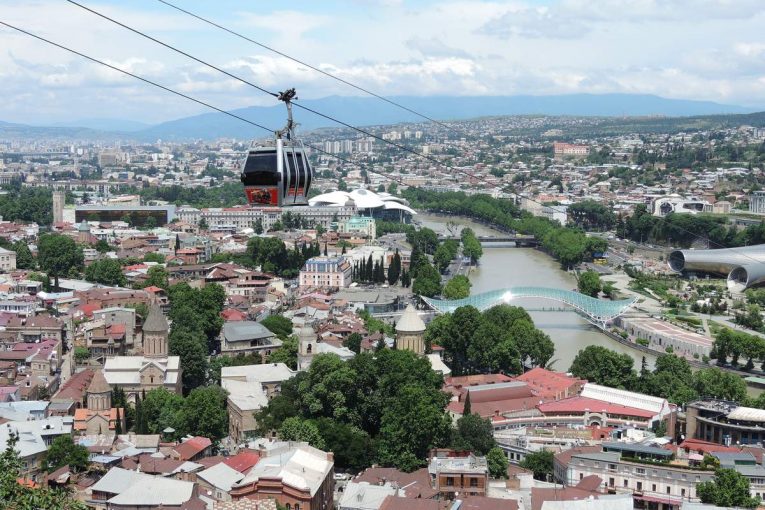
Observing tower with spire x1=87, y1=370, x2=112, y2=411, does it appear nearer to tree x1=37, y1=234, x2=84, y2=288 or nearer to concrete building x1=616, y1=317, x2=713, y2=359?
concrete building x1=616, y1=317, x2=713, y2=359

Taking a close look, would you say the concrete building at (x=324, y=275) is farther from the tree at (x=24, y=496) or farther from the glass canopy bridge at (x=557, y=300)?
the tree at (x=24, y=496)

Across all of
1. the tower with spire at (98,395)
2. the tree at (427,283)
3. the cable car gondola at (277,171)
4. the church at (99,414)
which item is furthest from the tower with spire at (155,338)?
the tree at (427,283)

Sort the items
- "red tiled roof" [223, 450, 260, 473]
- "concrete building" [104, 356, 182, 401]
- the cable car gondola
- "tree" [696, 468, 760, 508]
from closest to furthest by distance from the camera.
Result: the cable car gondola < "tree" [696, 468, 760, 508] < "red tiled roof" [223, 450, 260, 473] < "concrete building" [104, 356, 182, 401]

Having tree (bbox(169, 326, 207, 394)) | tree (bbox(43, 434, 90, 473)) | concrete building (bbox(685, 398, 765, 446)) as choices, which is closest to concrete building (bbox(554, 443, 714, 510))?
concrete building (bbox(685, 398, 765, 446))

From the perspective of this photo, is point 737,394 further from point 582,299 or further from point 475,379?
point 582,299

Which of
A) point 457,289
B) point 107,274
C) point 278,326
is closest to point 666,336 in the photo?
point 457,289

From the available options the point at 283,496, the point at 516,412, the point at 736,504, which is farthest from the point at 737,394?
the point at 283,496
